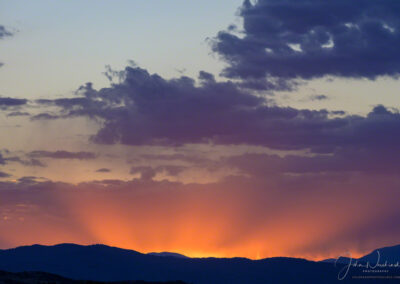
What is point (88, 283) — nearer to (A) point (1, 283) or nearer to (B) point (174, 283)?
(A) point (1, 283)

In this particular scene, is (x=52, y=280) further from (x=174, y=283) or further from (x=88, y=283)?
(x=174, y=283)

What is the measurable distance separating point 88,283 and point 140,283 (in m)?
43.6

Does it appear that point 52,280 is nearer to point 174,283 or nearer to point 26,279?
point 26,279

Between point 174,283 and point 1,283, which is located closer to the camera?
point 1,283

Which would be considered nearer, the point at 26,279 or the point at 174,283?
the point at 26,279

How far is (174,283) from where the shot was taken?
187875 mm

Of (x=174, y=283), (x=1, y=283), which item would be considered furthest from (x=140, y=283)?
(x=1, y=283)

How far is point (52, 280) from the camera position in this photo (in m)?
160

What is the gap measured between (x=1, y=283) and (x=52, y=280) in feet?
62.9

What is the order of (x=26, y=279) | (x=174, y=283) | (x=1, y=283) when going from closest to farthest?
1. (x=1, y=283)
2. (x=26, y=279)
3. (x=174, y=283)

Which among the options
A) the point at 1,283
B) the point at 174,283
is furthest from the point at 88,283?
the point at 174,283

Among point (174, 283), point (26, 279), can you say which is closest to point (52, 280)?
point (26, 279)

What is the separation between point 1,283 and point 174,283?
191 feet

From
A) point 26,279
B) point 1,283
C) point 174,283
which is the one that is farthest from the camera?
point 174,283
